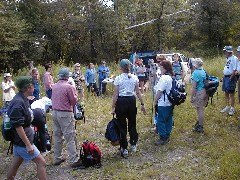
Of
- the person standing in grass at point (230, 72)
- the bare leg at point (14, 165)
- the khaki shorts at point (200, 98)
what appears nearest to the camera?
the bare leg at point (14, 165)

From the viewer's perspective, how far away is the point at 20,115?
4320 millimetres

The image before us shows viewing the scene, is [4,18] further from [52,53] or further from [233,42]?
[233,42]

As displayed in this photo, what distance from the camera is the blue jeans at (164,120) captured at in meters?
6.59

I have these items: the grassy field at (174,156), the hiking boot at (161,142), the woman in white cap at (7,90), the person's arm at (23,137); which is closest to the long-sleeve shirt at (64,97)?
the grassy field at (174,156)

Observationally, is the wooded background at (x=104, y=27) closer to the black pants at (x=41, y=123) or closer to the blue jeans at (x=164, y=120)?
the black pants at (x=41, y=123)

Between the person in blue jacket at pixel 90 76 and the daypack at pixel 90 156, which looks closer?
the daypack at pixel 90 156

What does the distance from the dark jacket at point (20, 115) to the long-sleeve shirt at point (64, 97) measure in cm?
125

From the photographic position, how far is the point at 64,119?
5793 mm

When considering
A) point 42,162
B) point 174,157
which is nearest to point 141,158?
point 174,157

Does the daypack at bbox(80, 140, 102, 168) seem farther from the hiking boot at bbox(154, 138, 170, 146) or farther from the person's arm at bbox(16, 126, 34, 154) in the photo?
the person's arm at bbox(16, 126, 34, 154)

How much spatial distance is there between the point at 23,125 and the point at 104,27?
72.4ft

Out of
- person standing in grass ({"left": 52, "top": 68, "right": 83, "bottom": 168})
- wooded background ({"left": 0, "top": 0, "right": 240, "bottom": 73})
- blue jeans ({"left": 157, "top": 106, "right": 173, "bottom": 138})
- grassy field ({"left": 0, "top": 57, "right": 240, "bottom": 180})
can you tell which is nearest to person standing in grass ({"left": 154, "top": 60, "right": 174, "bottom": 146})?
blue jeans ({"left": 157, "top": 106, "right": 173, "bottom": 138})

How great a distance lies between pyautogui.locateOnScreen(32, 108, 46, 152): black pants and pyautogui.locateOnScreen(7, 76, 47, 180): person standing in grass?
1.60 meters

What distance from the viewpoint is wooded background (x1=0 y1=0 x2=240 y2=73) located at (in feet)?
83.8
